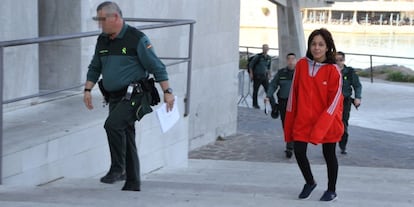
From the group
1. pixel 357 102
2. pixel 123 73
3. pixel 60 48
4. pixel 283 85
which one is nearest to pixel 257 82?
pixel 283 85

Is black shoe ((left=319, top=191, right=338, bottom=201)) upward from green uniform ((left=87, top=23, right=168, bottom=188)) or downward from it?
downward

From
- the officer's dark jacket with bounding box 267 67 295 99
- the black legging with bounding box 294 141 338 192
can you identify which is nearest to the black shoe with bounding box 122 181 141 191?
the black legging with bounding box 294 141 338 192

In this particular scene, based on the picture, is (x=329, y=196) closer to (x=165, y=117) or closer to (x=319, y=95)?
(x=319, y=95)

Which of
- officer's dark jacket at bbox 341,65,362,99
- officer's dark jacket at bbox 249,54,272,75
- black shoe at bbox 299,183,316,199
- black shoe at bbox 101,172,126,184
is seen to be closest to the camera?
black shoe at bbox 299,183,316,199

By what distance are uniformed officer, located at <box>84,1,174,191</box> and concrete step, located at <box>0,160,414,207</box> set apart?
41cm

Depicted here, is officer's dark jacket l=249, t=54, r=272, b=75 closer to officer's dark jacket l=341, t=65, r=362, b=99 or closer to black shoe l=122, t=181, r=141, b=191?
officer's dark jacket l=341, t=65, r=362, b=99

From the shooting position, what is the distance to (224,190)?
612 centimetres

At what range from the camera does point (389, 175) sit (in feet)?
27.5

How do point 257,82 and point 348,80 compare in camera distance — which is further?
point 257,82

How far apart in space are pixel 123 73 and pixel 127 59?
4.3 inches

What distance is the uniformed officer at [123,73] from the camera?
522 centimetres

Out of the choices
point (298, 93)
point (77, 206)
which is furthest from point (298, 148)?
point (77, 206)

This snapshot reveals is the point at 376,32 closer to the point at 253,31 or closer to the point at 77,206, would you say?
the point at 253,31

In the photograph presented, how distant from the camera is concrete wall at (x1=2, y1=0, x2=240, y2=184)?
627cm
